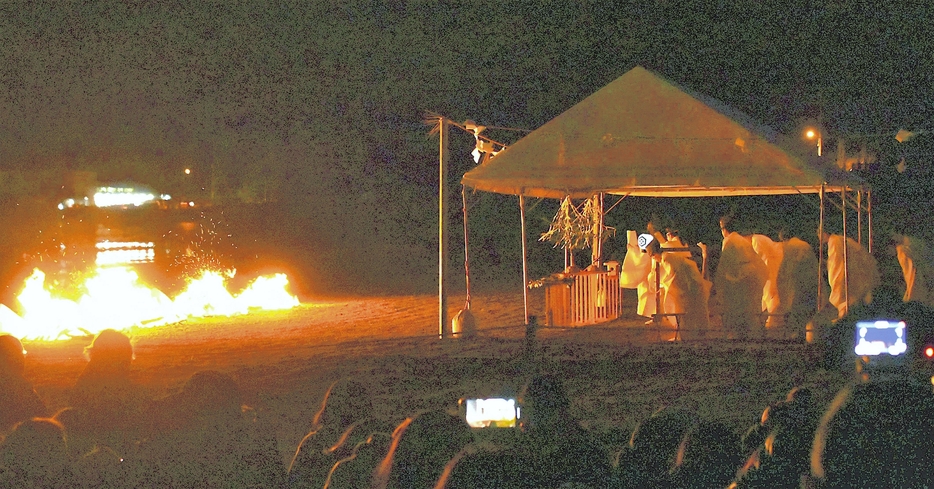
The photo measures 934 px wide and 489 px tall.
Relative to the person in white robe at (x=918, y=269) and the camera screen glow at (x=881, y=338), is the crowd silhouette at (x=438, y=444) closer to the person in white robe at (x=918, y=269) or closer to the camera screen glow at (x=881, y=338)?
the camera screen glow at (x=881, y=338)

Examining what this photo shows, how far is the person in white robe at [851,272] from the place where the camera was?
13.2 m

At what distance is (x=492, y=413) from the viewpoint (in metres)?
4.02

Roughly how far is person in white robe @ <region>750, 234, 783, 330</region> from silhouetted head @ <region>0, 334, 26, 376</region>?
10071 mm

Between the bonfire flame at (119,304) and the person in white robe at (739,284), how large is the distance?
929cm

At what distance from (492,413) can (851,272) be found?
35.6 ft

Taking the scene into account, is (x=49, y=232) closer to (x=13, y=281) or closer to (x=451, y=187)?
(x=13, y=281)

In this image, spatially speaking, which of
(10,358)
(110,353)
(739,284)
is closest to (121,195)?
(739,284)

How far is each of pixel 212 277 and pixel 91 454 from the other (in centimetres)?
1491

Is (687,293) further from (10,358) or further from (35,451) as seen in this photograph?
(35,451)

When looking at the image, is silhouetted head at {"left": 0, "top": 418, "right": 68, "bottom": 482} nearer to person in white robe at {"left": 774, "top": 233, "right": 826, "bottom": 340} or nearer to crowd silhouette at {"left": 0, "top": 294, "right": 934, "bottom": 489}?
crowd silhouette at {"left": 0, "top": 294, "right": 934, "bottom": 489}

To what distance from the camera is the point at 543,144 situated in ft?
41.4

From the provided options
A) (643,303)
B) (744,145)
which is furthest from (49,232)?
(744,145)

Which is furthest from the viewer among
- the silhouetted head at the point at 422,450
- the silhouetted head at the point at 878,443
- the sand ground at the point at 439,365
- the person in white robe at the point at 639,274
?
the person in white robe at the point at 639,274

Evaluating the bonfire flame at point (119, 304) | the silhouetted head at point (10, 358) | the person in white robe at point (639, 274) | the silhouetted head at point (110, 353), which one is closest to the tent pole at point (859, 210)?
the person in white robe at point (639, 274)
